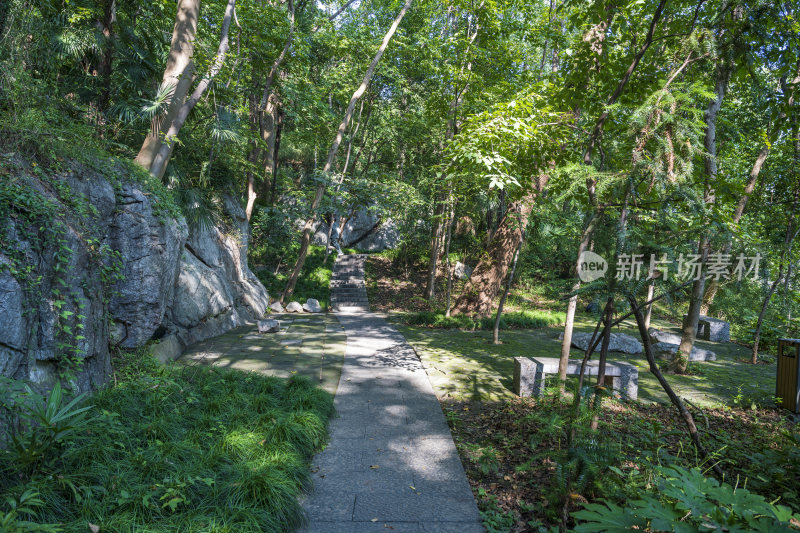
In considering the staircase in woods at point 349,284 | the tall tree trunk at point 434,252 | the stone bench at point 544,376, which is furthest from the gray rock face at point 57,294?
the staircase in woods at point 349,284

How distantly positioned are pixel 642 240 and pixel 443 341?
620cm

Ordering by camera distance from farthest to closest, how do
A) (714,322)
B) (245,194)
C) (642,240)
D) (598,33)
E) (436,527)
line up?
(245,194)
(714,322)
(598,33)
(642,240)
(436,527)

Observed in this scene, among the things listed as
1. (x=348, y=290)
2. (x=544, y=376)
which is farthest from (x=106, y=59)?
(x=348, y=290)

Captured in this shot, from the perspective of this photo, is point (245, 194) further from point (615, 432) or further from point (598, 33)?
point (615, 432)

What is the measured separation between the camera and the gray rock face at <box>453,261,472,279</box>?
1678 cm

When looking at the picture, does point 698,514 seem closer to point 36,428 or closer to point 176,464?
point 176,464

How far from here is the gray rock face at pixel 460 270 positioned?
1678 centimetres

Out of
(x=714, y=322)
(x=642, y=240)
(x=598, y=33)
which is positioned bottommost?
(x=714, y=322)

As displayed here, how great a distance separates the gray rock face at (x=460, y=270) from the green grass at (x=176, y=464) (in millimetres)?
12850

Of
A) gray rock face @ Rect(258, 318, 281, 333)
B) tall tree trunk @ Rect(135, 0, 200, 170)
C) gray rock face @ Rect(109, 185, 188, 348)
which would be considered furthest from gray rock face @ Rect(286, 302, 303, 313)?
gray rock face @ Rect(109, 185, 188, 348)

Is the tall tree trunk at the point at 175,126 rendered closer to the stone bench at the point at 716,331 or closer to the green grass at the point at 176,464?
the green grass at the point at 176,464

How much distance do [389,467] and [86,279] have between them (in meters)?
3.38

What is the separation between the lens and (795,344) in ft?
17.4

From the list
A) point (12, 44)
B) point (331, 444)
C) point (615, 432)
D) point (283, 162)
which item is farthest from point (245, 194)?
point (615, 432)
